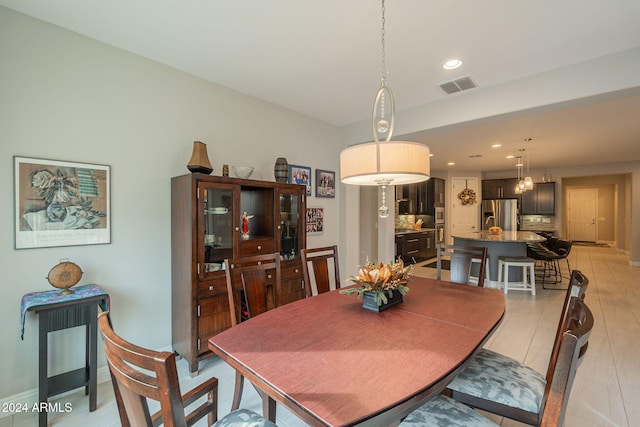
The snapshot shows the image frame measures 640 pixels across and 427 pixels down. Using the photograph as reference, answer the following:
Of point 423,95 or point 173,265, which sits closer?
point 173,265

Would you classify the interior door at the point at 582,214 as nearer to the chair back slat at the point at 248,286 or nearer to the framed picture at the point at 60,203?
the chair back slat at the point at 248,286

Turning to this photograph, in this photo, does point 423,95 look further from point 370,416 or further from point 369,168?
point 370,416

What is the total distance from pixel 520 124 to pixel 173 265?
497cm

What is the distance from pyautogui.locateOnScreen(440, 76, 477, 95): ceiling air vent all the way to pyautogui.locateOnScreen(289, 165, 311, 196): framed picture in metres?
1.93

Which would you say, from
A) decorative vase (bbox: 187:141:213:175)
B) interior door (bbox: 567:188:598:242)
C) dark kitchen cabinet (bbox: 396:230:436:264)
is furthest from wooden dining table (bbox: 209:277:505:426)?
interior door (bbox: 567:188:598:242)

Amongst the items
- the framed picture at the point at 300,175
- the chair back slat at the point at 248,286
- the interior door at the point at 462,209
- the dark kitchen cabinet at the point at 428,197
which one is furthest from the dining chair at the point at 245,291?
the interior door at the point at 462,209

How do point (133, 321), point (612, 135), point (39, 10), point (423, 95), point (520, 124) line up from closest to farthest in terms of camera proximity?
point (39, 10) → point (133, 321) → point (423, 95) → point (520, 124) → point (612, 135)

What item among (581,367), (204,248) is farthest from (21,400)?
(581,367)

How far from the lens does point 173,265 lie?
8.99ft

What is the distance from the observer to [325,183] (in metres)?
4.36

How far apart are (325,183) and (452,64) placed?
221 centimetres

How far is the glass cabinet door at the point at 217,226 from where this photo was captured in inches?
102

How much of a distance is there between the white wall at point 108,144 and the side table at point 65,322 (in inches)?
7.0

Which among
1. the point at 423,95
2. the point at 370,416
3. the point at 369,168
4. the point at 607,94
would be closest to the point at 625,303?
the point at 607,94
